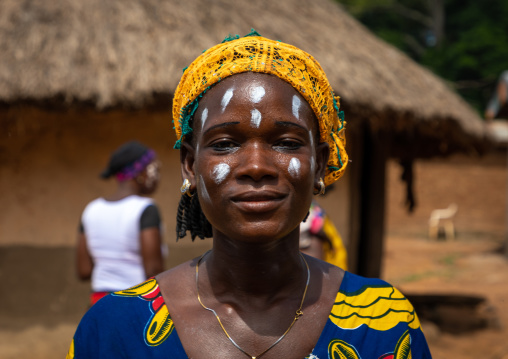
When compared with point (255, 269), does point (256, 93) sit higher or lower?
higher

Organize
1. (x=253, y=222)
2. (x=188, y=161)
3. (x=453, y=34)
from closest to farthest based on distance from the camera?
1. (x=253, y=222)
2. (x=188, y=161)
3. (x=453, y=34)

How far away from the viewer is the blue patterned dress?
1295 millimetres

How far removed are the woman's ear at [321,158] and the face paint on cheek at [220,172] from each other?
27cm

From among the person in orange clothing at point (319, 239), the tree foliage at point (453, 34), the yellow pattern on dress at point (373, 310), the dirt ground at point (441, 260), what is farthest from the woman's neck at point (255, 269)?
the tree foliage at point (453, 34)

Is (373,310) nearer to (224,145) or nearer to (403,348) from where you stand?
(403,348)

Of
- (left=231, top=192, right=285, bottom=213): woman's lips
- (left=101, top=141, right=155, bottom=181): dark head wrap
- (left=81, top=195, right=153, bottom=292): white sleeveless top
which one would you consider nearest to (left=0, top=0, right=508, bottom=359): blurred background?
(left=101, top=141, right=155, bottom=181): dark head wrap

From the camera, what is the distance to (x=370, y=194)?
22.2 ft

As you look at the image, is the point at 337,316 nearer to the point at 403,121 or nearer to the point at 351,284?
the point at 351,284

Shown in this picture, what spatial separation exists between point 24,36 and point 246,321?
432cm

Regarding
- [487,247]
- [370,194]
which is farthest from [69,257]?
[487,247]

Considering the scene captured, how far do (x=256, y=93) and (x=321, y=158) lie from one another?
26cm

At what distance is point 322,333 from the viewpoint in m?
1.32

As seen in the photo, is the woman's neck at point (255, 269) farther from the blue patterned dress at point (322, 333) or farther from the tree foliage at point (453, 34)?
the tree foliage at point (453, 34)

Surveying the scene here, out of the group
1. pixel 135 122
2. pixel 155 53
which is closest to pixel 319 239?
pixel 155 53
